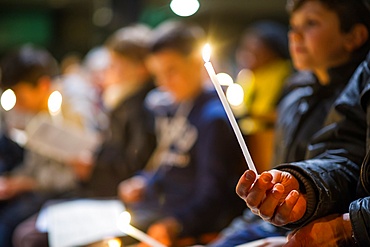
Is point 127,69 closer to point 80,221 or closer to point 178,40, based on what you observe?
point 178,40

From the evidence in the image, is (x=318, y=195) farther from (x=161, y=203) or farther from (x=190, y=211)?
(x=161, y=203)

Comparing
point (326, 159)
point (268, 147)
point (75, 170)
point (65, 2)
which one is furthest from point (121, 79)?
point (65, 2)

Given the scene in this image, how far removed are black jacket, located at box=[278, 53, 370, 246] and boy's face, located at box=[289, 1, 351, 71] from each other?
22 cm

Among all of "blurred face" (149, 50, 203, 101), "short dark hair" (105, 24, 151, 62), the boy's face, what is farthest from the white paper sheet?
the boy's face

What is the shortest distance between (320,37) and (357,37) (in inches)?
4.5

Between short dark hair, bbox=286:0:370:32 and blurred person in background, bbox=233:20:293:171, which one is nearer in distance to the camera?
short dark hair, bbox=286:0:370:32

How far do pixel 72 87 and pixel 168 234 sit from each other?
2.37 m

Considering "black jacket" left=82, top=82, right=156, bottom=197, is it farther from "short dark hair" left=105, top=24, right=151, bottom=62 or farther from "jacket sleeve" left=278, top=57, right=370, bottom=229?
"jacket sleeve" left=278, top=57, right=370, bottom=229

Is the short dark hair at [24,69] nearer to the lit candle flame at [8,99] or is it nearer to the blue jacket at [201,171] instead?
the lit candle flame at [8,99]

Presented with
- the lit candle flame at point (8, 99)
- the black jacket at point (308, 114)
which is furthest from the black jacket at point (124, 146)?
the black jacket at point (308, 114)

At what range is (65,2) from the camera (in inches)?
389

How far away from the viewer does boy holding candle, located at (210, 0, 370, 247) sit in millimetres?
1785

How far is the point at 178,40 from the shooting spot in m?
2.67

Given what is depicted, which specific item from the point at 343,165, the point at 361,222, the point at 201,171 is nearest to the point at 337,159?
the point at 343,165
